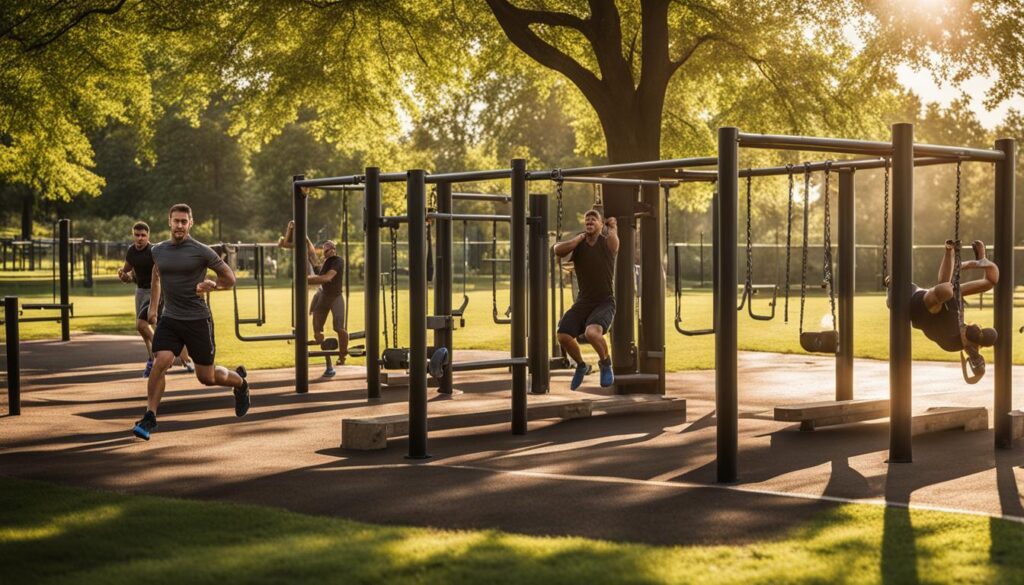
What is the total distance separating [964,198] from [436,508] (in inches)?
2716

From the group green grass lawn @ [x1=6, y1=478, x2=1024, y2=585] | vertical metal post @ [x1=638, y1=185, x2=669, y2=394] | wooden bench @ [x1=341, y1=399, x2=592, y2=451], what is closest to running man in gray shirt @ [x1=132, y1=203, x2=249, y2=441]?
wooden bench @ [x1=341, y1=399, x2=592, y2=451]

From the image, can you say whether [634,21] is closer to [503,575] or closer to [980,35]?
[980,35]

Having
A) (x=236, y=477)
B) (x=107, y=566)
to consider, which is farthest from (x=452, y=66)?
(x=107, y=566)

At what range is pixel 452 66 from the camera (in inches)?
962

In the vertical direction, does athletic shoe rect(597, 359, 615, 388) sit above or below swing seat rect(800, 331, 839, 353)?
below

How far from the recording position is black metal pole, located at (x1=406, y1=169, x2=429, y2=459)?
33.3 ft

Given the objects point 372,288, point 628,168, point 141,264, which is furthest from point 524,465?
point 141,264

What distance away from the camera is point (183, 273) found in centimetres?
1074

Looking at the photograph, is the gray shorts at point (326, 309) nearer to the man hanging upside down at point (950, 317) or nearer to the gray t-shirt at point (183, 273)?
the gray t-shirt at point (183, 273)

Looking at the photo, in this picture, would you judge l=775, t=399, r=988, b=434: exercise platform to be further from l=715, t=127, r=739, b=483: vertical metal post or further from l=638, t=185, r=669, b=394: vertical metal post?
l=638, t=185, r=669, b=394: vertical metal post

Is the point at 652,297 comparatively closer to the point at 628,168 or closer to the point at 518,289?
the point at 628,168

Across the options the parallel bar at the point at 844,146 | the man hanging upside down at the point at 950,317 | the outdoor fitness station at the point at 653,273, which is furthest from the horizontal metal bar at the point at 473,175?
the man hanging upside down at the point at 950,317

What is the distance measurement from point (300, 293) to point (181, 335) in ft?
14.8

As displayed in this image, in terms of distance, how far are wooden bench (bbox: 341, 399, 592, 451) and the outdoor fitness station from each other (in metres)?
0.32
